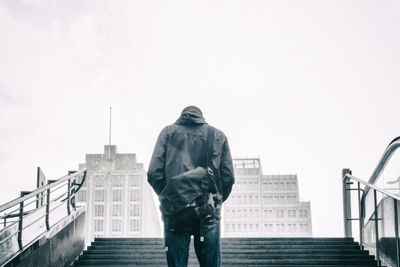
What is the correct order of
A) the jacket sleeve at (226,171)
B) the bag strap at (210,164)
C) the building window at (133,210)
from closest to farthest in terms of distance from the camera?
the bag strap at (210,164), the jacket sleeve at (226,171), the building window at (133,210)

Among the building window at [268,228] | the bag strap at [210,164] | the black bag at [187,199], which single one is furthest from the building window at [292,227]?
the black bag at [187,199]

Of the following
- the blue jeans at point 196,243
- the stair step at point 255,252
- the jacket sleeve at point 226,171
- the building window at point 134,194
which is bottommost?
the stair step at point 255,252

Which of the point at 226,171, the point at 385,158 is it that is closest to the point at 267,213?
the point at 385,158

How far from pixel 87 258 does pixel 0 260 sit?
74.0 inches

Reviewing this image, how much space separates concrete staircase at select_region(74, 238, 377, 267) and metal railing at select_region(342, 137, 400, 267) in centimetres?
26

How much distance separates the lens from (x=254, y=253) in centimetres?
601

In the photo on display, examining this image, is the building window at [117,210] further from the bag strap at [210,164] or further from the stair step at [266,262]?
the bag strap at [210,164]

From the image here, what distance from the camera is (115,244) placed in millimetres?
6414

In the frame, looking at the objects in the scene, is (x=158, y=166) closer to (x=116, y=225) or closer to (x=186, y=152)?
(x=186, y=152)

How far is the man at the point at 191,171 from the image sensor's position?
3.18 meters

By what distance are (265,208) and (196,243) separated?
137979 mm

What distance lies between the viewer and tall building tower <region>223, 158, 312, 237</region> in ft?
446

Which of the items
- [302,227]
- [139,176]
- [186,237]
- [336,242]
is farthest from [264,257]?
[302,227]

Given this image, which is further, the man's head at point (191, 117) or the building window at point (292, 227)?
the building window at point (292, 227)
